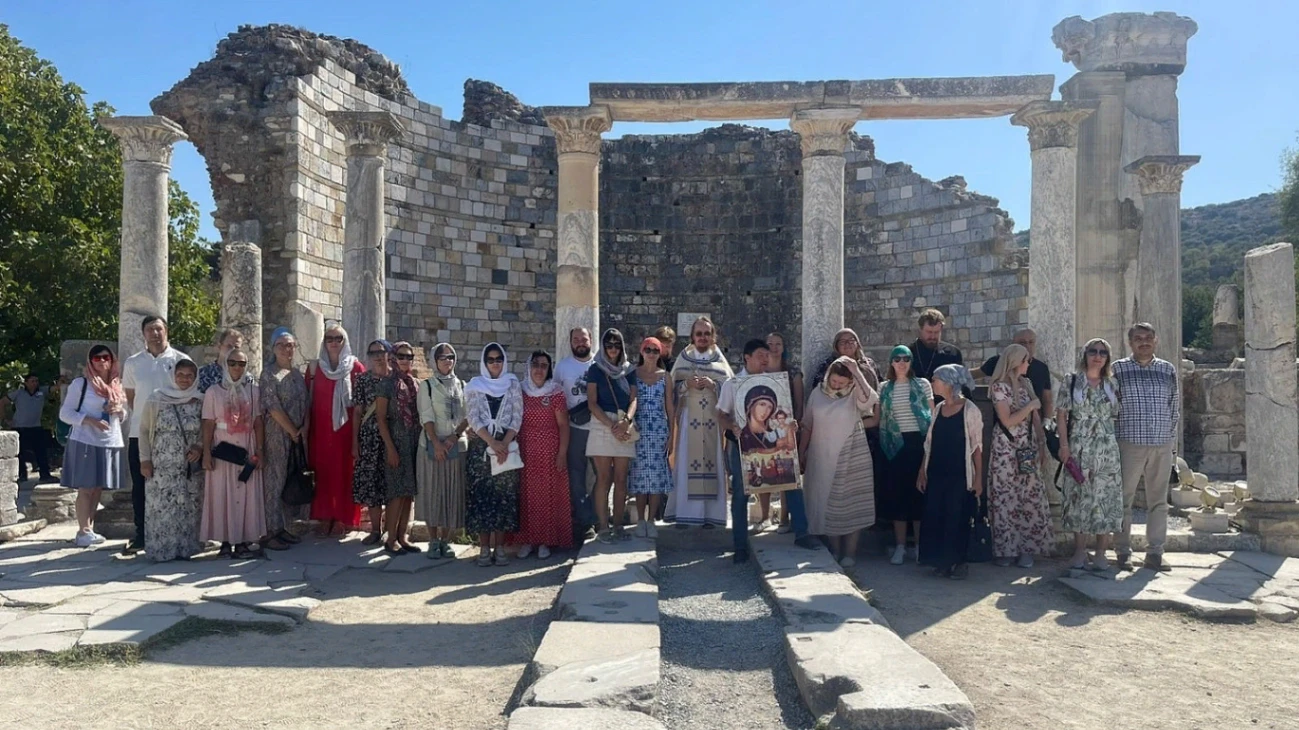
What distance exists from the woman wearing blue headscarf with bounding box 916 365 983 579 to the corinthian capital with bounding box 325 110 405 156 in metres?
7.29

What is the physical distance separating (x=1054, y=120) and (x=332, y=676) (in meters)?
8.68

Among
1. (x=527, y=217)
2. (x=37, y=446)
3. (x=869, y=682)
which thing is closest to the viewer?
(x=869, y=682)

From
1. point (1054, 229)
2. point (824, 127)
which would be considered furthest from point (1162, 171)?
point (824, 127)

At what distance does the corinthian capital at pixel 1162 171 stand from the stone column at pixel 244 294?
408 inches

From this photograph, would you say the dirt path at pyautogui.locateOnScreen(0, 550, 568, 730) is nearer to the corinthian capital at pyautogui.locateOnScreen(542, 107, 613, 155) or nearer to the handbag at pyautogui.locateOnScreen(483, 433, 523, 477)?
the handbag at pyautogui.locateOnScreen(483, 433, 523, 477)

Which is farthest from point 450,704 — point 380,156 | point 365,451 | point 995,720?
Answer: point 380,156

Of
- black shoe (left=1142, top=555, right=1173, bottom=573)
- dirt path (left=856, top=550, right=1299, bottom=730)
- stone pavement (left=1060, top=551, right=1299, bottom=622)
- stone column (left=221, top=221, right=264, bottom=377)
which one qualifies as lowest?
dirt path (left=856, top=550, right=1299, bottom=730)

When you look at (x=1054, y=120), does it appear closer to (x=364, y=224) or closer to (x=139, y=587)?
(x=364, y=224)

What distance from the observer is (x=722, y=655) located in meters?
5.32

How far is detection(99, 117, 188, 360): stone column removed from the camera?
1011cm

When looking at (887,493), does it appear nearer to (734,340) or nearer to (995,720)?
(995,720)

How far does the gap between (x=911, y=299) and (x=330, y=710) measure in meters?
14.7

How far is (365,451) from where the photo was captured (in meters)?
8.00

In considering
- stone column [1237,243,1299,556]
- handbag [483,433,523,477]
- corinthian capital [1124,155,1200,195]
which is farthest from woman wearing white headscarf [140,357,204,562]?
corinthian capital [1124,155,1200,195]
